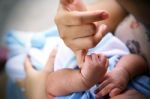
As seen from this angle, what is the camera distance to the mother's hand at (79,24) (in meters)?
0.45

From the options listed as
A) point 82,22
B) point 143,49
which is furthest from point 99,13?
point 143,49

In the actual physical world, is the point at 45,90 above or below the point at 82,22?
below

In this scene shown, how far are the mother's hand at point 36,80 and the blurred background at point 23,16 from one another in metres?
0.04

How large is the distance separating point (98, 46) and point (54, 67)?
0.08 m

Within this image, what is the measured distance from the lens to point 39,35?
1.95 feet

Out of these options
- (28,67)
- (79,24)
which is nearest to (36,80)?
(28,67)

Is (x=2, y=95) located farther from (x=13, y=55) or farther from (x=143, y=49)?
(x=143, y=49)

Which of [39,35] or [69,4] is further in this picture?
[39,35]

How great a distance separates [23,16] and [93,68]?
190 mm

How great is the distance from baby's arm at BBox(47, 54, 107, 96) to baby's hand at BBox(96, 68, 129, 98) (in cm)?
2

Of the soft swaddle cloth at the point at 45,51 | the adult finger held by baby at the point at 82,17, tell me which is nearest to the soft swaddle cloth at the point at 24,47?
the soft swaddle cloth at the point at 45,51

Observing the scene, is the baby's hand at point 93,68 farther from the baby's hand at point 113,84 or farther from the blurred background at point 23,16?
the blurred background at point 23,16

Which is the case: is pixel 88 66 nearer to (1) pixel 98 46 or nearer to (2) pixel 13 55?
(1) pixel 98 46

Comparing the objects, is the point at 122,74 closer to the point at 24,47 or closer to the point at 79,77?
the point at 79,77
